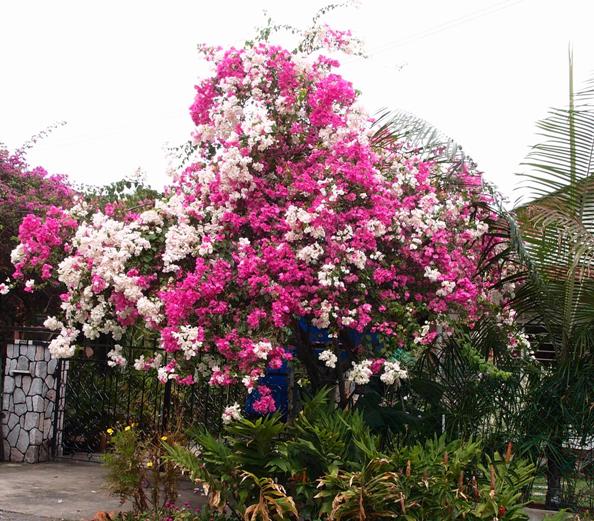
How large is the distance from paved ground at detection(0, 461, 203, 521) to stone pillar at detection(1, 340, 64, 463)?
0.27m

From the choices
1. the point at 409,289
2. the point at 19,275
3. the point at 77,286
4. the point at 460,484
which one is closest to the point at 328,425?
the point at 460,484

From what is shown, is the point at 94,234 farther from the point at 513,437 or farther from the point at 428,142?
the point at 513,437

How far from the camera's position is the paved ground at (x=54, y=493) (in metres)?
8.04

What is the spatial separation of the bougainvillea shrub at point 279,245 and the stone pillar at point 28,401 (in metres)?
3.39

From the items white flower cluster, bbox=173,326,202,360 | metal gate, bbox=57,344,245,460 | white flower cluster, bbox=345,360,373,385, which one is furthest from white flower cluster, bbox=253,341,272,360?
metal gate, bbox=57,344,245,460

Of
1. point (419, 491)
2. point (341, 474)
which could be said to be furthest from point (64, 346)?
point (419, 491)

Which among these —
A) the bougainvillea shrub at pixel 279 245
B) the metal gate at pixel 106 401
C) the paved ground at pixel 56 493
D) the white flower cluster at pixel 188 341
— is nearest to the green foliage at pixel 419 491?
the bougainvillea shrub at pixel 279 245

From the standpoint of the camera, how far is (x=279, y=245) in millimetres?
7012

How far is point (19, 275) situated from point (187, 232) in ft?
5.75

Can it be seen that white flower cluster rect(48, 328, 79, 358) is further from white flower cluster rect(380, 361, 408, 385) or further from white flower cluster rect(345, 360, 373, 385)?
white flower cluster rect(380, 361, 408, 385)

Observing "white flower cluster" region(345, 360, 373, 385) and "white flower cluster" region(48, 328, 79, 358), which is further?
"white flower cluster" region(48, 328, 79, 358)

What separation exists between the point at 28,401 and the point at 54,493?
2.35m

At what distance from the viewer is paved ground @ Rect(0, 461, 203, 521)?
804cm

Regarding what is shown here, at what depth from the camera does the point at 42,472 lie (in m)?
10.3
